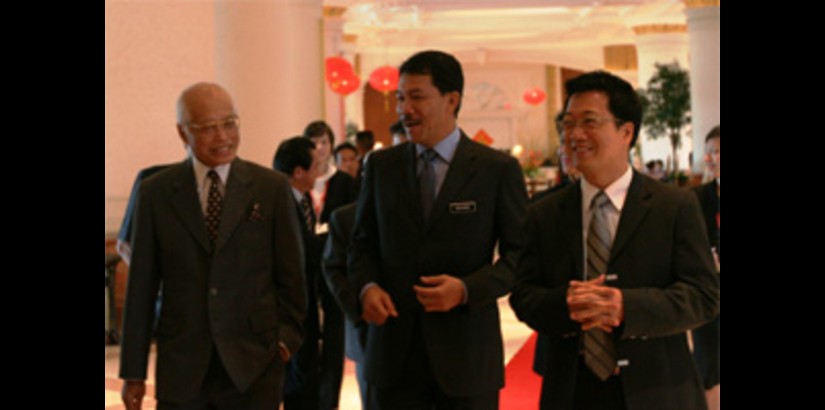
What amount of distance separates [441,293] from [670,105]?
60.7ft

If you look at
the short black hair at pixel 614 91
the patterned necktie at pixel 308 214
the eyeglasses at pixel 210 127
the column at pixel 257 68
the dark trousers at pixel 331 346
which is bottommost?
the dark trousers at pixel 331 346

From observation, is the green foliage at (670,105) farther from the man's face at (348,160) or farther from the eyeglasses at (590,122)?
the eyeglasses at (590,122)

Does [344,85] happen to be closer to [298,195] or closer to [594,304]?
[298,195]

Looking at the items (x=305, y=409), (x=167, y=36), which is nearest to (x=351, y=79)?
(x=167, y=36)

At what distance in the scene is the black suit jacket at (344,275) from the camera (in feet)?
12.1

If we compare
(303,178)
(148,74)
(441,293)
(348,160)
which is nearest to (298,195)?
(303,178)

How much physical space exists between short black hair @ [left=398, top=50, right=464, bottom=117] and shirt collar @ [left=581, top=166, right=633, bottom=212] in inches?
30.8

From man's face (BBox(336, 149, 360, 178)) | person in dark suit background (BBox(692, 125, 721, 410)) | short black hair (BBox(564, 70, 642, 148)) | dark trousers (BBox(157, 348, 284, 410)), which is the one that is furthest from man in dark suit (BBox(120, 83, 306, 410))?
man's face (BBox(336, 149, 360, 178))

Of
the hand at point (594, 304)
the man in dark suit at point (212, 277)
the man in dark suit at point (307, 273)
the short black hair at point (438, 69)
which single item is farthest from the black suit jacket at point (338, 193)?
the hand at point (594, 304)

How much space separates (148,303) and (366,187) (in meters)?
0.80

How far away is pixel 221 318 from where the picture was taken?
3.55m

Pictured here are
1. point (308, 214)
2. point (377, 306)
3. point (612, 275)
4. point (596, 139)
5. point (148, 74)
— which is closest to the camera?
point (612, 275)

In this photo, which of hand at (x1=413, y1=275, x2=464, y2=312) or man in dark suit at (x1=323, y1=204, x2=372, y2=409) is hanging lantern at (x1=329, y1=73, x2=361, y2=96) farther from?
hand at (x1=413, y1=275, x2=464, y2=312)

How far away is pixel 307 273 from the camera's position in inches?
221
